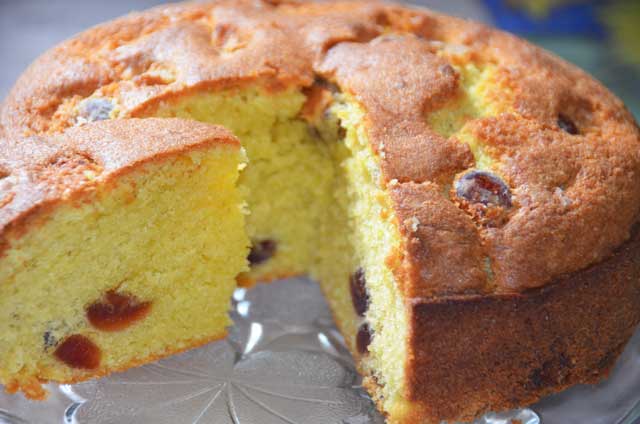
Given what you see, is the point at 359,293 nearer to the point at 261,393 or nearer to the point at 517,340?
the point at 261,393

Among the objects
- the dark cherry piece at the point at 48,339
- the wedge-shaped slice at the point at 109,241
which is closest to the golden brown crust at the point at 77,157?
the wedge-shaped slice at the point at 109,241

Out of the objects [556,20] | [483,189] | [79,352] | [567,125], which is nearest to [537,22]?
[556,20]

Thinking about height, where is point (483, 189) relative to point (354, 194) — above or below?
above

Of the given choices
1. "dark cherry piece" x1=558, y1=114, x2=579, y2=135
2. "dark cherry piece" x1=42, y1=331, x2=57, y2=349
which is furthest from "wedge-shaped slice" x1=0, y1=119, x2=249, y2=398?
"dark cherry piece" x1=558, y1=114, x2=579, y2=135

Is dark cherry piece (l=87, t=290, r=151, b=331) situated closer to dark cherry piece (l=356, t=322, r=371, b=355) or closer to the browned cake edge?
dark cherry piece (l=356, t=322, r=371, b=355)

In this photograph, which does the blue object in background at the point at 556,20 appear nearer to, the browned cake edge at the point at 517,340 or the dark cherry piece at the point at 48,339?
the browned cake edge at the point at 517,340

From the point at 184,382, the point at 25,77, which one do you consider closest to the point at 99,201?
the point at 184,382
